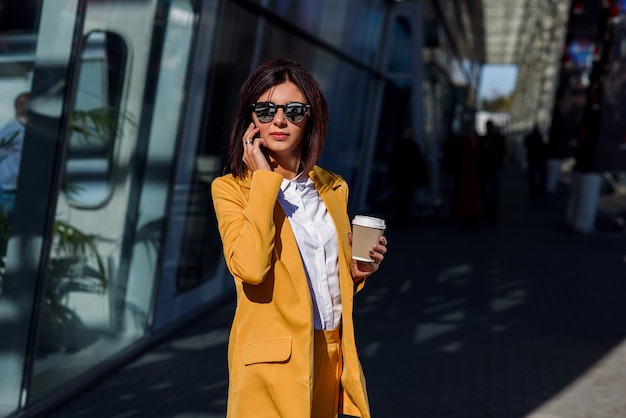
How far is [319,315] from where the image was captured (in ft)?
10.0

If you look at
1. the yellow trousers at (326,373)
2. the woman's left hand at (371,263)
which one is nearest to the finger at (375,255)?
the woman's left hand at (371,263)

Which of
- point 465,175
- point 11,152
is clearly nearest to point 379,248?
point 11,152

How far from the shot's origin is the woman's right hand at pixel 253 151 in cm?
294

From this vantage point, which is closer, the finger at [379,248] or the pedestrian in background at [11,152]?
the finger at [379,248]

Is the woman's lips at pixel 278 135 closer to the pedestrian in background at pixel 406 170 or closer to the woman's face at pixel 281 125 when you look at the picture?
the woman's face at pixel 281 125

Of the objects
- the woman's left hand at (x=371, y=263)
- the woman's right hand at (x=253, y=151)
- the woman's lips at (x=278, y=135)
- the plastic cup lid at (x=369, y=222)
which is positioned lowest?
the woman's left hand at (x=371, y=263)

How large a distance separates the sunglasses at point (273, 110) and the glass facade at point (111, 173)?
771mm

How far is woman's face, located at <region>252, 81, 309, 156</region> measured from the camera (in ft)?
9.79

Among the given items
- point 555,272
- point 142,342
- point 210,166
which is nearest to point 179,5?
point 210,166

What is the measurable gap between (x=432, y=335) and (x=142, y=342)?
2109 millimetres

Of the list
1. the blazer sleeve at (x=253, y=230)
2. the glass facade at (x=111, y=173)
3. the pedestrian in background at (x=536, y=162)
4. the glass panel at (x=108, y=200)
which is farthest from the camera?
the pedestrian in background at (x=536, y=162)

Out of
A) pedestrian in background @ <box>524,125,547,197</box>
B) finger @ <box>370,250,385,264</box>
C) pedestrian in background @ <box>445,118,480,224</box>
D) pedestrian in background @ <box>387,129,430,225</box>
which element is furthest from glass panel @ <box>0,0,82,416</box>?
pedestrian in background @ <box>524,125,547,197</box>

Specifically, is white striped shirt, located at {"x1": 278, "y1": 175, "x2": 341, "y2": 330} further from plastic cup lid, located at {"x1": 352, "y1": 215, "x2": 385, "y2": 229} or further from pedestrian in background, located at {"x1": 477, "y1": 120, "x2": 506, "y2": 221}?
pedestrian in background, located at {"x1": 477, "y1": 120, "x2": 506, "y2": 221}

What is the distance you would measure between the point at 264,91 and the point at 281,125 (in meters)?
0.12
